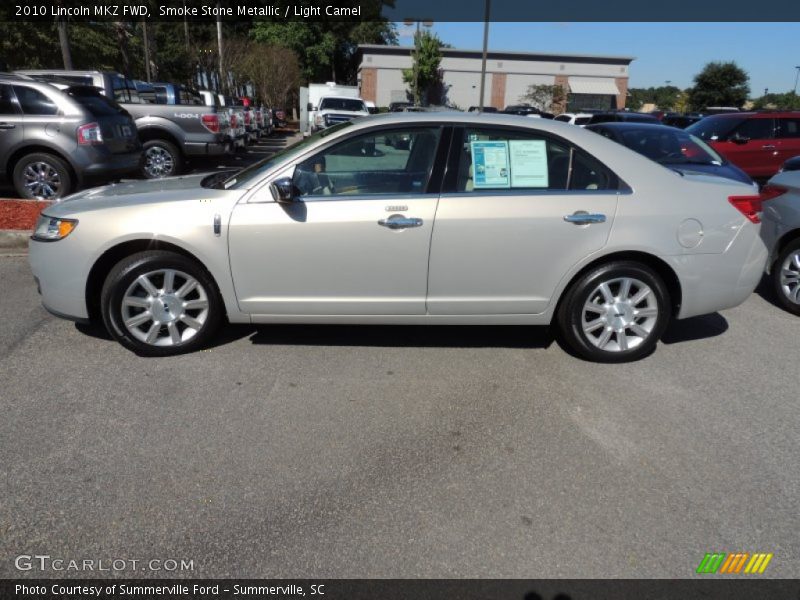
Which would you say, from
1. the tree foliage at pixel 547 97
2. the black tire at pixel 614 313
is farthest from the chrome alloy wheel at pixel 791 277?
the tree foliage at pixel 547 97

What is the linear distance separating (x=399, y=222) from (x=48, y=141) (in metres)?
6.24

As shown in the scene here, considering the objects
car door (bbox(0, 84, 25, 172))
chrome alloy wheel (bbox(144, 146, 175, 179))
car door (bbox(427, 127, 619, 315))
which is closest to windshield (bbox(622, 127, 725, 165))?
car door (bbox(427, 127, 619, 315))

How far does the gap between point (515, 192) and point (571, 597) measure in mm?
2563

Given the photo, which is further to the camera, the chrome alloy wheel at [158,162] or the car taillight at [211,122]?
the car taillight at [211,122]

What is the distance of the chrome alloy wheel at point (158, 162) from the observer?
11705 mm

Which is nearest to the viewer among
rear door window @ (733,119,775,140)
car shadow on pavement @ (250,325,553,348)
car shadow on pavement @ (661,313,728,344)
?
car shadow on pavement @ (250,325,553,348)

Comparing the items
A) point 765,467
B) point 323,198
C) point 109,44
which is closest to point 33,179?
point 323,198

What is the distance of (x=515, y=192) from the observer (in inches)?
163

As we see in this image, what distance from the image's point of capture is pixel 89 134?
8117mm

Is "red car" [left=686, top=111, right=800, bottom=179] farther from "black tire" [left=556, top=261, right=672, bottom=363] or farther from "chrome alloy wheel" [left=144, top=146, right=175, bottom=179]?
"chrome alloy wheel" [left=144, top=146, right=175, bottom=179]

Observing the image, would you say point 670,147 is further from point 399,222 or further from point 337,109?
point 337,109

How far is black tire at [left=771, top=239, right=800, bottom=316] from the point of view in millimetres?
5746

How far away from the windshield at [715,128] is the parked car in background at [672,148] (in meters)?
3.94

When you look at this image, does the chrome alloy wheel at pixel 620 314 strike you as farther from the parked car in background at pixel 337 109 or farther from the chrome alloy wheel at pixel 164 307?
the parked car in background at pixel 337 109
